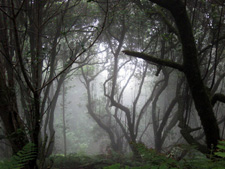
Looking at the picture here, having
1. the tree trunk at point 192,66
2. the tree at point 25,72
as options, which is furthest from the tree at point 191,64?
the tree at point 25,72

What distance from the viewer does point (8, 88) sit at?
6.60 feet

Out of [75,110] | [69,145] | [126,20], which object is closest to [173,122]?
[126,20]

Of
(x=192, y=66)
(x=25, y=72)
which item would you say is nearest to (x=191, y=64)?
(x=192, y=66)

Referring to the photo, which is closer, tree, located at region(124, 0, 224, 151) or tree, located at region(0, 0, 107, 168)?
tree, located at region(0, 0, 107, 168)

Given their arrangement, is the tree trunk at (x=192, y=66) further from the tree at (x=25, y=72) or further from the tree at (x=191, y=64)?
the tree at (x=25, y=72)

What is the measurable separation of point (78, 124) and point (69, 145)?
7100 mm

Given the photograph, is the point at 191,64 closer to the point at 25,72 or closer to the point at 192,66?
the point at 192,66

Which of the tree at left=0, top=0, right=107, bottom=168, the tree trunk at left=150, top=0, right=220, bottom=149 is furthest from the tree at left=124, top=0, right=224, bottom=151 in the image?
the tree at left=0, top=0, right=107, bottom=168

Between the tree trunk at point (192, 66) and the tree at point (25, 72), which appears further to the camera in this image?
the tree trunk at point (192, 66)

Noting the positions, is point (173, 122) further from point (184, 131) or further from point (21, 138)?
point (21, 138)

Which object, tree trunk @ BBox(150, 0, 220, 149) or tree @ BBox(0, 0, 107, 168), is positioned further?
tree trunk @ BBox(150, 0, 220, 149)

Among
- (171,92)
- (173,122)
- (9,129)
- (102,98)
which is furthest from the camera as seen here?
(102,98)

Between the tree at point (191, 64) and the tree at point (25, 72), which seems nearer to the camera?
the tree at point (25, 72)

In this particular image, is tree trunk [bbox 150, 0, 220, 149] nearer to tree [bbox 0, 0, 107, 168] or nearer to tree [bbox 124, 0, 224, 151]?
tree [bbox 124, 0, 224, 151]
